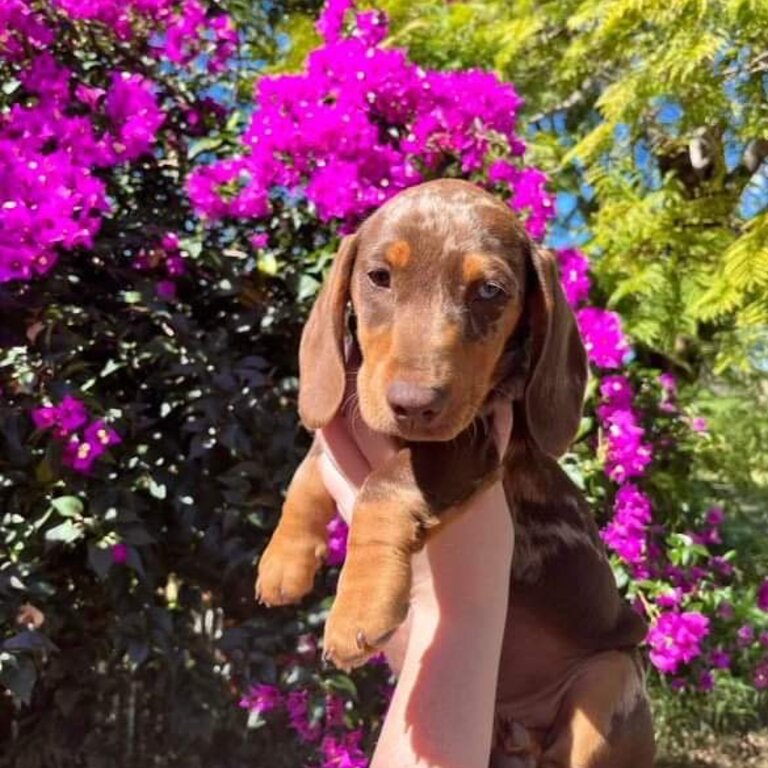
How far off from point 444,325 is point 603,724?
992 millimetres

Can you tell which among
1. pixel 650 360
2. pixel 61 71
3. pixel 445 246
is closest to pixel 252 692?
pixel 445 246

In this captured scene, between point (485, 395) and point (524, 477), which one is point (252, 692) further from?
point (485, 395)

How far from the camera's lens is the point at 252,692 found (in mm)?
3188

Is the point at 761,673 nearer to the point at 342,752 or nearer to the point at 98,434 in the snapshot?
the point at 342,752

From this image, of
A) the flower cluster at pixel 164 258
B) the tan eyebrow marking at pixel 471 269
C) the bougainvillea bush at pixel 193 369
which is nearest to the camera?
the tan eyebrow marking at pixel 471 269

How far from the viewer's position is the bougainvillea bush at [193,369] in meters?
2.85

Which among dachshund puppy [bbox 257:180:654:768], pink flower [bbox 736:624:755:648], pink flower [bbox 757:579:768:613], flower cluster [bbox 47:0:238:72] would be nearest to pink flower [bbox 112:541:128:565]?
dachshund puppy [bbox 257:180:654:768]

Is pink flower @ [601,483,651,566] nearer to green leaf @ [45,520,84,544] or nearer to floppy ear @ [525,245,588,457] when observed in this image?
floppy ear @ [525,245,588,457]

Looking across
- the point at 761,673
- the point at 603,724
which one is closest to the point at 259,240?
the point at 603,724

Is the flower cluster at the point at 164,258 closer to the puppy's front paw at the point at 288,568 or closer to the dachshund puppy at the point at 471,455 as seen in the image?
the dachshund puppy at the point at 471,455

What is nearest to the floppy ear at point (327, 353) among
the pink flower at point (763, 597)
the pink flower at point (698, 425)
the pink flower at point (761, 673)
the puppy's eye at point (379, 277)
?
the puppy's eye at point (379, 277)

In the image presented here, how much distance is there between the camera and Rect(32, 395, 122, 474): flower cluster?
2719mm

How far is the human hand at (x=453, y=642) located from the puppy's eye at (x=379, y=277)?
318 millimetres

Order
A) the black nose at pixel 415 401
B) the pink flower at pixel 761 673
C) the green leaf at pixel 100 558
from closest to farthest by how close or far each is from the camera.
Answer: the black nose at pixel 415 401
the green leaf at pixel 100 558
the pink flower at pixel 761 673
